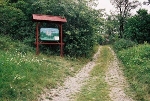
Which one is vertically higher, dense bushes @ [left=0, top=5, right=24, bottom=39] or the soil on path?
dense bushes @ [left=0, top=5, right=24, bottom=39]

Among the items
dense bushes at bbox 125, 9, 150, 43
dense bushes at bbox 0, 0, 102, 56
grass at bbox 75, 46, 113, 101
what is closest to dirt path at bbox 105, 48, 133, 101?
grass at bbox 75, 46, 113, 101

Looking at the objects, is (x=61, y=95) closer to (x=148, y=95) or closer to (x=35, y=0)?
(x=148, y=95)

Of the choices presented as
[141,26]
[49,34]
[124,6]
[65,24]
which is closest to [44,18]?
[49,34]

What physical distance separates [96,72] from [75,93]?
19.9 feet

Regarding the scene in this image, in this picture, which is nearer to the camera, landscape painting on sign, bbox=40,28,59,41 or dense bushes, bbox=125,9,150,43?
landscape painting on sign, bbox=40,28,59,41

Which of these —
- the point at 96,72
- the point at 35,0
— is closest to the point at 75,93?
the point at 96,72

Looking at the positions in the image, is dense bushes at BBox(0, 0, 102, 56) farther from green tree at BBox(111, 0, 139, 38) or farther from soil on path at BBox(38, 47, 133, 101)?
green tree at BBox(111, 0, 139, 38)

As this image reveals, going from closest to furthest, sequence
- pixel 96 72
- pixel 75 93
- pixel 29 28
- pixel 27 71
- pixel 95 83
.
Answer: pixel 75 93
pixel 27 71
pixel 95 83
pixel 96 72
pixel 29 28

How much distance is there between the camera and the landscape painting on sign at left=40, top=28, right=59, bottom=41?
2175 centimetres

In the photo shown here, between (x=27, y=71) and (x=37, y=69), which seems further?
(x=37, y=69)

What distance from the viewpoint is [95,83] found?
14.2m

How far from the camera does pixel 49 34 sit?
72.2ft

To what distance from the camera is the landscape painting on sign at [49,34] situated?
71.4 ft

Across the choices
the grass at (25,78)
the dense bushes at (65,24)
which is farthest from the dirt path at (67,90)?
the dense bushes at (65,24)
